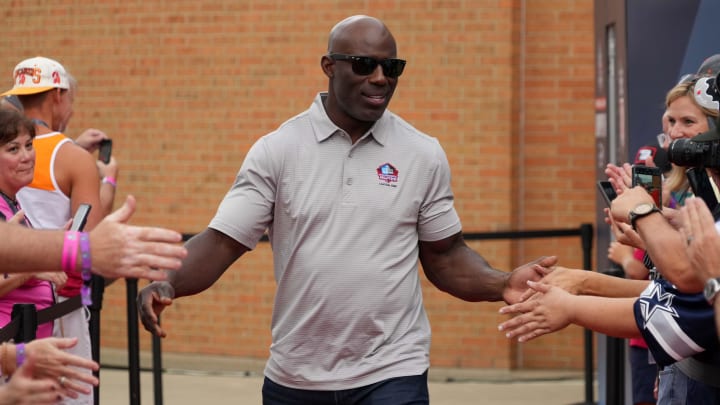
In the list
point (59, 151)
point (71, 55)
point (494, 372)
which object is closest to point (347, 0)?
point (71, 55)

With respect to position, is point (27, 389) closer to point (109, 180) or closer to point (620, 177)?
point (620, 177)

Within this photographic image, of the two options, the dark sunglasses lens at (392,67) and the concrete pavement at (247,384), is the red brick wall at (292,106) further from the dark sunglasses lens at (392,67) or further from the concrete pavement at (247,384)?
the dark sunglasses lens at (392,67)

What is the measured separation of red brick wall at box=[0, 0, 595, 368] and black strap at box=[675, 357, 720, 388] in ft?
18.1

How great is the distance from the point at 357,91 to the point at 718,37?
7.58 feet

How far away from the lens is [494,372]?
399 inches

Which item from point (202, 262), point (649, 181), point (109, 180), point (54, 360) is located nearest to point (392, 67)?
point (202, 262)

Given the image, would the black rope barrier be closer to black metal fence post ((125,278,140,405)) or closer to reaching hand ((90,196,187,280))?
black metal fence post ((125,278,140,405))

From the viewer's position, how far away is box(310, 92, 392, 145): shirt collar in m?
5.04

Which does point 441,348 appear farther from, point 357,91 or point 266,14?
point 357,91

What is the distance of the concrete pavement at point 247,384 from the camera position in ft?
30.8

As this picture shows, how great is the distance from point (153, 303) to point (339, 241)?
738 mm

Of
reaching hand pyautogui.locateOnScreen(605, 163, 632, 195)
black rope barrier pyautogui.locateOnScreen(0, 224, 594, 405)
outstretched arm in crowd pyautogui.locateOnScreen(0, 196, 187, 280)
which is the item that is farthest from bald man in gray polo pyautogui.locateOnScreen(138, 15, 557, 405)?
outstretched arm in crowd pyautogui.locateOnScreen(0, 196, 187, 280)

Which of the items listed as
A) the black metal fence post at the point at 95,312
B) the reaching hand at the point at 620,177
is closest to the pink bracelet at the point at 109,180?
the black metal fence post at the point at 95,312

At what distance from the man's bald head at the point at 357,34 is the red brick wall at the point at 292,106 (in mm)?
5000
